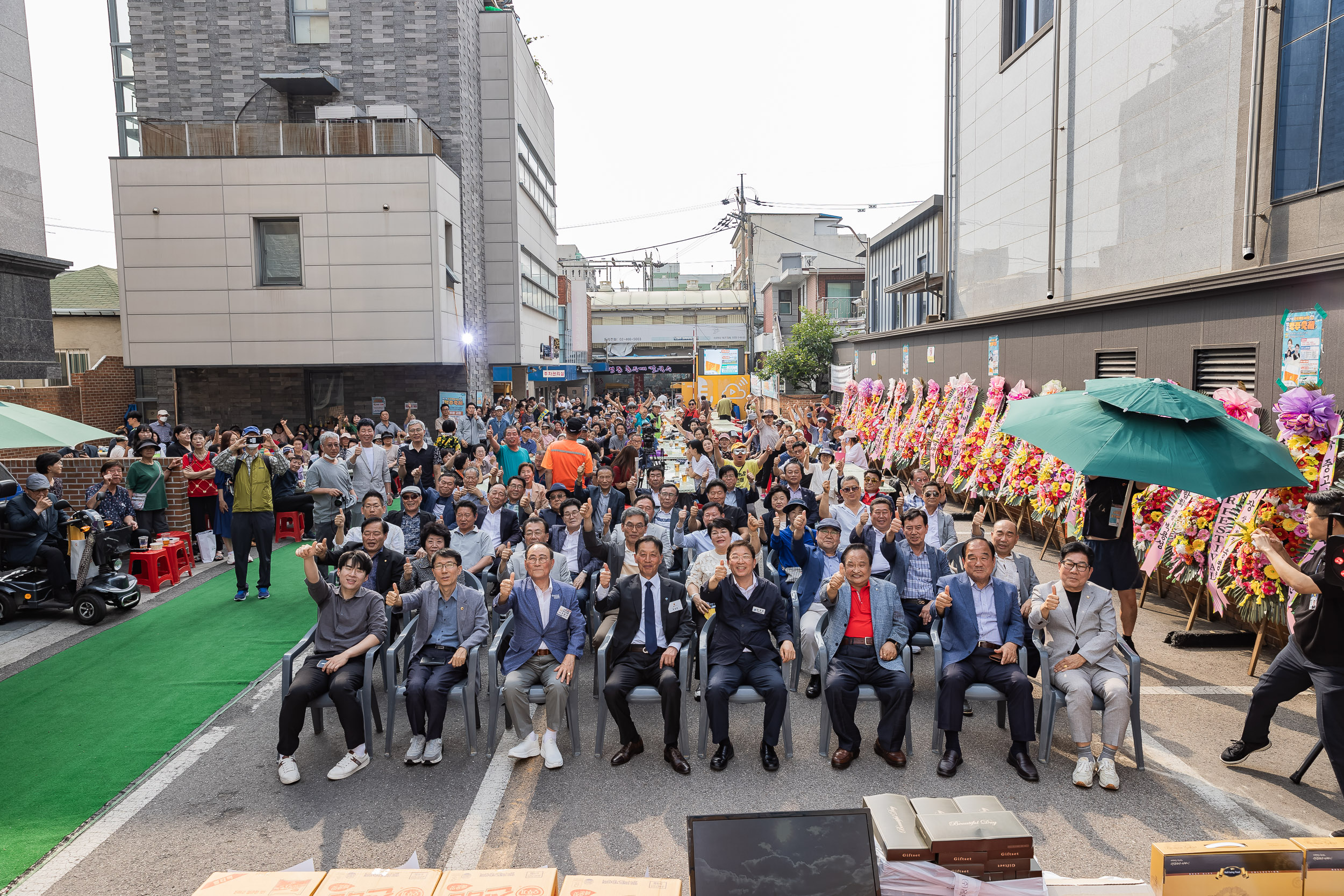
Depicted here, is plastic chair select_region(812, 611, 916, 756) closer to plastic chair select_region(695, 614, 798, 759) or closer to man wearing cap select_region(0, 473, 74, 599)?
plastic chair select_region(695, 614, 798, 759)

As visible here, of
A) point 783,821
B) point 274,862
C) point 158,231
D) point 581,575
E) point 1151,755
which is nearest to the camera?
point 783,821

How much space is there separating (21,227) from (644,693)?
13.6 m

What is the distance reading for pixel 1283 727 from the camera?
594cm

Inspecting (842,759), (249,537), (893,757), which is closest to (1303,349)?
(893,757)

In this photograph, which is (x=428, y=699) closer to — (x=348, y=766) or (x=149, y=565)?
(x=348, y=766)

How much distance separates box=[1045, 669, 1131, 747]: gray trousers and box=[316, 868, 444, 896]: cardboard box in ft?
14.2

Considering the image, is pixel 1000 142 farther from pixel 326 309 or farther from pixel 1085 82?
pixel 326 309

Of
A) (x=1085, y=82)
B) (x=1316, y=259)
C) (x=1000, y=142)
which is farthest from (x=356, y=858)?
(x=1000, y=142)

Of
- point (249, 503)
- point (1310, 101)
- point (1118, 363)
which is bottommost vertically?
point (249, 503)

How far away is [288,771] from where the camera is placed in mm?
5383

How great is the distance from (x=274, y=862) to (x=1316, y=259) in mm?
9311

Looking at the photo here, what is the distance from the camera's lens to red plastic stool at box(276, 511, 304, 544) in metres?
13.4

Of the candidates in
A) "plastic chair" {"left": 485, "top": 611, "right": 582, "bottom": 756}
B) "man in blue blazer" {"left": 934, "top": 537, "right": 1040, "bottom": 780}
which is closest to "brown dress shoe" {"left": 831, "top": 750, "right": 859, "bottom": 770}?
"man in blue blazer" {"left": 934, "top": 537, "right": 1040, "bottom": 780}

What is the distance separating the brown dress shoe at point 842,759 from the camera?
5.48 meters
